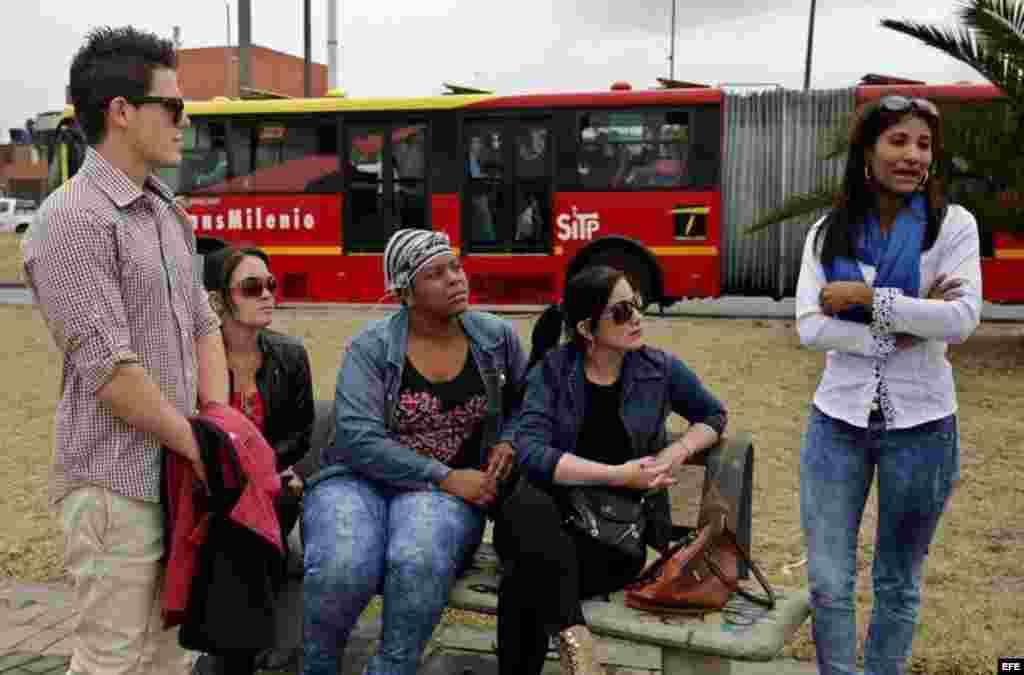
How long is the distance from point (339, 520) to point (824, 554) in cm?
140

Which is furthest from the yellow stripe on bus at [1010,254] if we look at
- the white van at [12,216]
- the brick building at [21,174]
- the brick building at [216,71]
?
the brick building at [21,174]

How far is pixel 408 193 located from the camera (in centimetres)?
1482

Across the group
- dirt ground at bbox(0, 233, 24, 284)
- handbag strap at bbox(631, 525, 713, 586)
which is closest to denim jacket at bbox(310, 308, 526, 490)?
handbag strap at bbox(631, 525, 713, 586)

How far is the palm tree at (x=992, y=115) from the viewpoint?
9.88 m

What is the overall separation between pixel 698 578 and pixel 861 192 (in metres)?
1.16

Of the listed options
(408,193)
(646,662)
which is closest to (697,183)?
(408,193)

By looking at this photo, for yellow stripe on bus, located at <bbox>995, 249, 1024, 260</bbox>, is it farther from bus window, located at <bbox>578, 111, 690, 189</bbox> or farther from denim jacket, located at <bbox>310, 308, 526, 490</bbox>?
denim jacket, located at <bbox>310, 308, 526, 490</bbox>

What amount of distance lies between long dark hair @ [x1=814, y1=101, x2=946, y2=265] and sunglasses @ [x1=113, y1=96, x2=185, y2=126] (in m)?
1.74

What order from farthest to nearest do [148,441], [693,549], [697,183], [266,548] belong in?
[697,183]
[693,549]
[266,548]
[148,441]

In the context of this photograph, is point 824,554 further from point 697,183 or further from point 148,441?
point 697,183

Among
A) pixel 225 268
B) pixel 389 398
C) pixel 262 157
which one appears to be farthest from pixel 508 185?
pixel 389 398

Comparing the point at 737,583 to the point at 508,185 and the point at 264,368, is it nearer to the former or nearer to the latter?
the point at 264,368

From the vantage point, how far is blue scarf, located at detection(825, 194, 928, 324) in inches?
124

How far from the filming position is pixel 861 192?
10.6 feet
